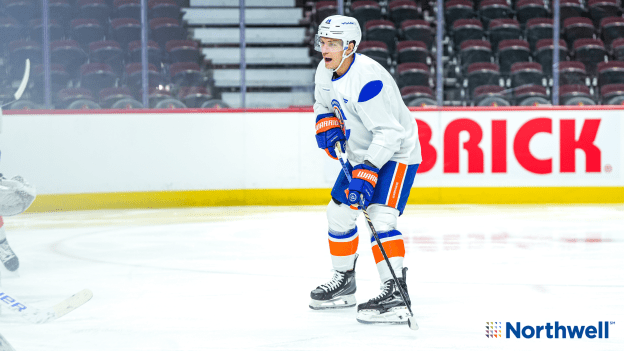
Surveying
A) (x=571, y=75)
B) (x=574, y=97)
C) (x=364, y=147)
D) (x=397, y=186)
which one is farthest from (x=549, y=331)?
(x=571, y=75)

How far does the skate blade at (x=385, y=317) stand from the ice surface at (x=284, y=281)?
40 mm

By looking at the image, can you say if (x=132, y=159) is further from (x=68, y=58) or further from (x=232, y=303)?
(x=232, y=303)

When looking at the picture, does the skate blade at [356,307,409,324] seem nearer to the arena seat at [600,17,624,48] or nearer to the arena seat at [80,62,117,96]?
the arena seat at [80,62,117,96]

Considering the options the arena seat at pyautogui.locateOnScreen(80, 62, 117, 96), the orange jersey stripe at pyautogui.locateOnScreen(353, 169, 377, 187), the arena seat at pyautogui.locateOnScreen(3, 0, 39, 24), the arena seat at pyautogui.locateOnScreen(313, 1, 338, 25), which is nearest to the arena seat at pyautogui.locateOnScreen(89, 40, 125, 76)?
the arena seat at pyautogui.locateOnScreen(80, 62, 117, 96)

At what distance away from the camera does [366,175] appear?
→ 2.33m

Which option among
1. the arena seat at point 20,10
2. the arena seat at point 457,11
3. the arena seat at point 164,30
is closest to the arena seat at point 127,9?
the arena seat at point 164,30

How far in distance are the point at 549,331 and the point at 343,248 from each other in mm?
791

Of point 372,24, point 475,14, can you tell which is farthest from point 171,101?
point 475,14

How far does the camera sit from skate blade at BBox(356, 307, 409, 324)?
2.35 meters

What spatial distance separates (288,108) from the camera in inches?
254

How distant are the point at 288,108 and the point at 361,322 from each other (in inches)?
167

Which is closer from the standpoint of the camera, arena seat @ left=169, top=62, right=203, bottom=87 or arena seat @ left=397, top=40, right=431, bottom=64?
arena seat @ left=169, top=62, right=203, bottom=87

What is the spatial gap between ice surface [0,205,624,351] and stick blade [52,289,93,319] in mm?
26

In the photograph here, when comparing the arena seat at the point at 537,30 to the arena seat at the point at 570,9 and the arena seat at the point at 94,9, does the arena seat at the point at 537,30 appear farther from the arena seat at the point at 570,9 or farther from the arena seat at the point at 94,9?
the arena seat at the point at 94,9
